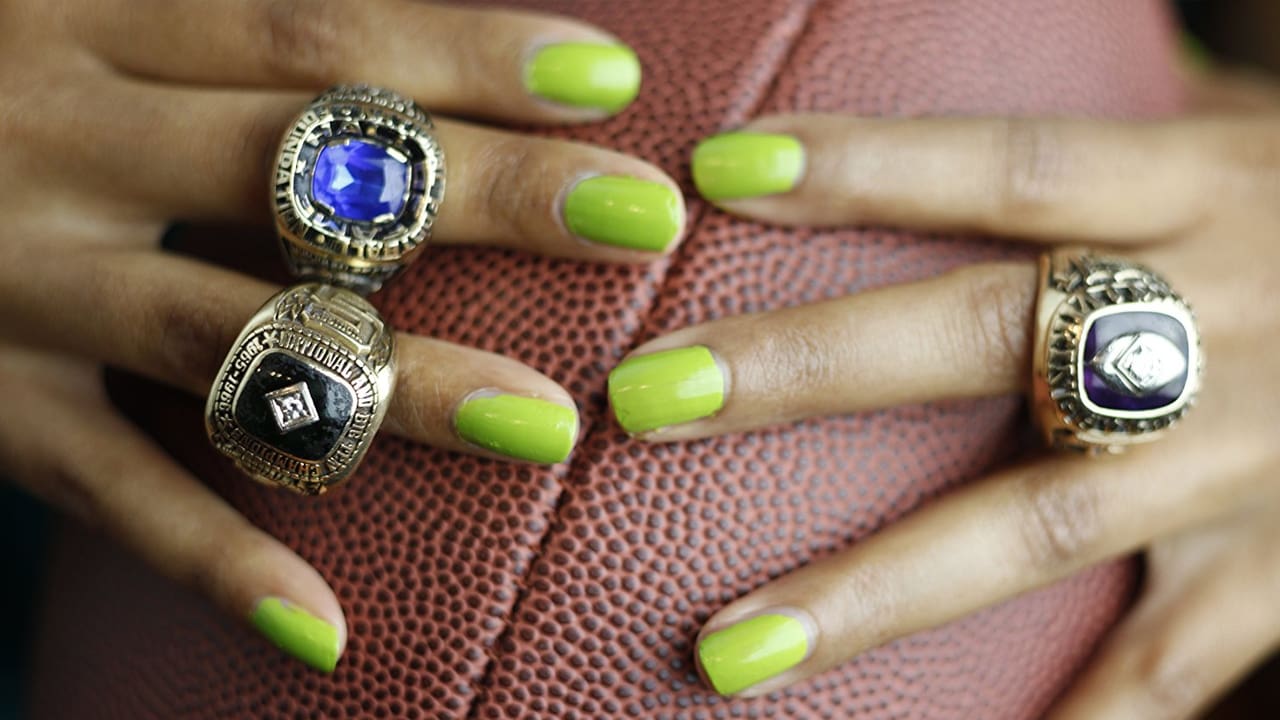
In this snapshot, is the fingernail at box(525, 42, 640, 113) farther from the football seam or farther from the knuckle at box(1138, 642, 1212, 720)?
the knuckle at box(1138, 642, 1212, 720)

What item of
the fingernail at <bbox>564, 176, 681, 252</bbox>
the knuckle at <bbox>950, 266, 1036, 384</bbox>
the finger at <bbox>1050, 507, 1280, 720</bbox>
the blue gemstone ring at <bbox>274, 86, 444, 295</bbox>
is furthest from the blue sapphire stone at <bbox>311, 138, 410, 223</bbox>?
the finger at <bbox>1050, 507, 1280, 720</bbox>

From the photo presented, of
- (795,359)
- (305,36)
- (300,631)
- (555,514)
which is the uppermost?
(305,36)

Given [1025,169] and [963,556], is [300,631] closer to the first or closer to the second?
[963,556]

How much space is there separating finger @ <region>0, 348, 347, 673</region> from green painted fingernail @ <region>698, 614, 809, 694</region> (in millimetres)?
221

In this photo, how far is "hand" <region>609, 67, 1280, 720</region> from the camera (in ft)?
1.83

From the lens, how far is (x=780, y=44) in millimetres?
626

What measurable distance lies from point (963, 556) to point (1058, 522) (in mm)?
75

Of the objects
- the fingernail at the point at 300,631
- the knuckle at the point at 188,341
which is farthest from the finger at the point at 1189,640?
the knuckle at the point at 188,341

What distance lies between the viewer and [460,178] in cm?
58

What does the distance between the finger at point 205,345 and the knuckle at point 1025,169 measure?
0.31 m

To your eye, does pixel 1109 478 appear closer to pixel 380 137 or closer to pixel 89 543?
pixel 380 137

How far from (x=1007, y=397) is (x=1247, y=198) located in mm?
289

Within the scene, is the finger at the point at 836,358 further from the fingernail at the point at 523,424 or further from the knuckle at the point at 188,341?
the knuckle at the point at 188,341

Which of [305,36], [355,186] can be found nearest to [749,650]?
[355,186]
